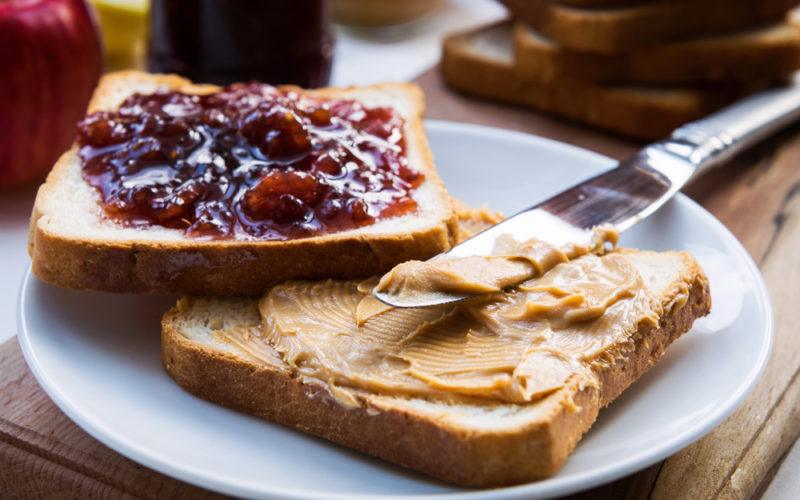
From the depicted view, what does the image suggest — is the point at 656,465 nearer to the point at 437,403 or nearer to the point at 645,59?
the point at 437,403

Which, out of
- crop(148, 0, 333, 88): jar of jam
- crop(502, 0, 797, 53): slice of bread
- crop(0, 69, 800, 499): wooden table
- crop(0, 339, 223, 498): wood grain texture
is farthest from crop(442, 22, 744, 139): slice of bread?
crop(0, 339, 223, 498): wood grain texture

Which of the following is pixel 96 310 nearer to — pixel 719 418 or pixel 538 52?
pixel 719 418

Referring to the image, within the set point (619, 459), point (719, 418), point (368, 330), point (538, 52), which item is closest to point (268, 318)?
point (368, 330)

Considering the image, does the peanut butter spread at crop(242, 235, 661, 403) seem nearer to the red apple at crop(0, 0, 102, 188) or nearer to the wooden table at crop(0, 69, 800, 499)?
the wooden table at crop(0, 69, 800, 499)

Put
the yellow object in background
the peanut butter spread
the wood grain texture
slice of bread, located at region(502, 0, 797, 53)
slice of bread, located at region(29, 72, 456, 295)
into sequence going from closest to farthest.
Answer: the peanut butter spread
the wood grain texture
slice of bread, located at region(29, 72, 456, 295)
slice of bread, located at region(502, 0, 797, 53)
the yellow object in background

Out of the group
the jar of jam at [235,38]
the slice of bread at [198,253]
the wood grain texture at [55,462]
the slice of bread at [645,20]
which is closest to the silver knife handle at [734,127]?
the slice of bread at [645,20]

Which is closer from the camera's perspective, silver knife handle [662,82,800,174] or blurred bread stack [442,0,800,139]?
silver knife handle [662,82,800,174]
